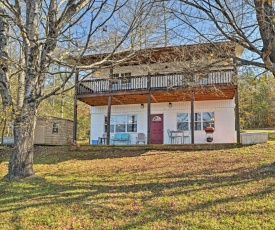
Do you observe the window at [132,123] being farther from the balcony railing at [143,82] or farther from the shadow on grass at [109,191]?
the shadow on grass at [109,191]

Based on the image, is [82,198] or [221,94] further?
[221,94]

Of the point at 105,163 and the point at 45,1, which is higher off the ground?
the point at 45,1

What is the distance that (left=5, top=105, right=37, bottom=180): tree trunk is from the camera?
7887 millimetres

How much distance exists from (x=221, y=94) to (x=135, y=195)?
10.1m

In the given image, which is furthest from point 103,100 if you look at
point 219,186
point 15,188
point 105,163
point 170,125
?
point 219,186

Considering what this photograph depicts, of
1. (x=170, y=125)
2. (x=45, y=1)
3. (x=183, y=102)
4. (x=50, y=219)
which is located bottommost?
(x=50, y=219)

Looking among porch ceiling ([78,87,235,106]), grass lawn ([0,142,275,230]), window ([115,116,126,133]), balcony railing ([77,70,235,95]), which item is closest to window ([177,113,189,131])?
porch ceiling ([78,87,235,106])

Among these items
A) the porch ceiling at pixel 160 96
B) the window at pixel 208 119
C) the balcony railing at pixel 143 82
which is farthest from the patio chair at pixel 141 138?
the window at pixel 208 119

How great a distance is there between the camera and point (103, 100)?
16.8 m

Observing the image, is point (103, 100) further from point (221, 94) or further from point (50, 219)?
point (50, 219)

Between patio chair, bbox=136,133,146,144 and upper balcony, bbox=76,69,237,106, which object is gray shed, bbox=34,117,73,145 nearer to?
upper balcony, bbox=76,69,237,106

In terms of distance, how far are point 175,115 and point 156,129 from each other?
4.78ft

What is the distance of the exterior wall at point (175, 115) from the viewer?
50.4ft

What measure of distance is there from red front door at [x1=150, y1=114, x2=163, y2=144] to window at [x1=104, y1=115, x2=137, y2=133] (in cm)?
118
